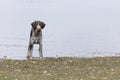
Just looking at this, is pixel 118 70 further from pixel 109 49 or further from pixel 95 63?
pixel 109 49

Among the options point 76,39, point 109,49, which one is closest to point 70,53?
point 109,49

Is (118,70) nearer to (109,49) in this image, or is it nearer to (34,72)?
(34,72)

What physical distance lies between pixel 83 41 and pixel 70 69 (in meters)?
20.2

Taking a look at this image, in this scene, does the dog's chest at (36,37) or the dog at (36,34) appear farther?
the dog's chest at (36,37)

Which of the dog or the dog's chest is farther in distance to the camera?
the dog's chest

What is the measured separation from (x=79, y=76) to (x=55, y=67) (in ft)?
9.47

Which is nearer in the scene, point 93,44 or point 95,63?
point 95,63

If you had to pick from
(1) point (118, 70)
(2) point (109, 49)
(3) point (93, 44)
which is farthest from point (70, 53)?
(1) point (118, 70)

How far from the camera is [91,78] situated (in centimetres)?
2111

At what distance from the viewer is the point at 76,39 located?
45812mm

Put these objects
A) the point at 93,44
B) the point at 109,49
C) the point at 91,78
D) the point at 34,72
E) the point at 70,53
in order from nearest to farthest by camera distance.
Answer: the point at 91,78, the point at 34,72, the point at 70,53, the point at 109,49, the point at 93,44

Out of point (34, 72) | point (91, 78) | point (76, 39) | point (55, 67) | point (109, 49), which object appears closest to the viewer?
point (91, 78)

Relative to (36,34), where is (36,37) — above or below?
below

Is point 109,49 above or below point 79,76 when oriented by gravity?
above
